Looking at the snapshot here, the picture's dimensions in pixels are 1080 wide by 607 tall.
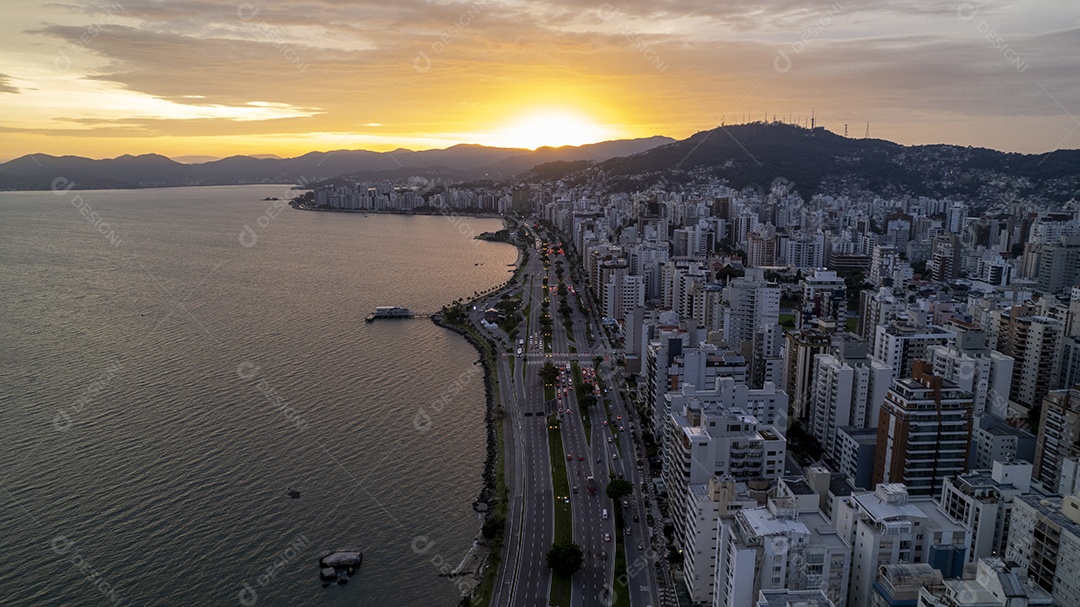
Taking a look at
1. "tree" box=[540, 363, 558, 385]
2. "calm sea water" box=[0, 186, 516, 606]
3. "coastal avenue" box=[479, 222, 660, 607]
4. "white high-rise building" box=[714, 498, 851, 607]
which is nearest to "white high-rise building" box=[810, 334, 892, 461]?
"coastal avenue" box=[479, 222, 660, 607]

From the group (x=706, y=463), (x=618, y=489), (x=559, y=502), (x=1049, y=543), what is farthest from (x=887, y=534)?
(x=559, y=502)

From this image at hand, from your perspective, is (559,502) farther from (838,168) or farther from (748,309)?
(838,168)

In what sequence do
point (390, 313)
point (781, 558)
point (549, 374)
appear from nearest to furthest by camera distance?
point (781, 558) < point (549, 374) < point (390, 313)

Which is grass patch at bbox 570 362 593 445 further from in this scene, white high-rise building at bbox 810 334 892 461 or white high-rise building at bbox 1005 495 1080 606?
white high-rise building at bbox 1005 495 1080 606

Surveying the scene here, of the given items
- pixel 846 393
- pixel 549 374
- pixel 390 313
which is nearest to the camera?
pixel 846 393

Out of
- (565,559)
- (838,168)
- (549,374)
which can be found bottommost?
(565,559)

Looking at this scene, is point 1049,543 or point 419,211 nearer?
point 1049,543

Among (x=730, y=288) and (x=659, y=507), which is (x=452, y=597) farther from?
(x=730, y=288)
